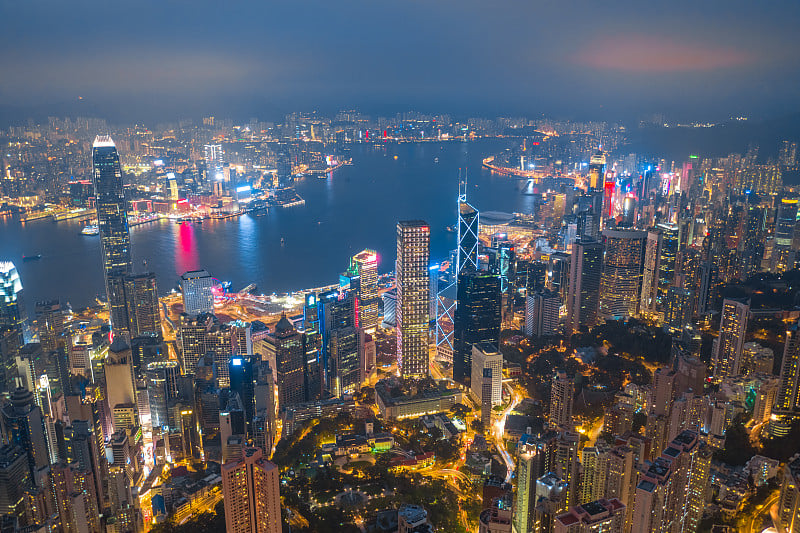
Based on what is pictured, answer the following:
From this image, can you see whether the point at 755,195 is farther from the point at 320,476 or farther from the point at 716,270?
the point at 320,476

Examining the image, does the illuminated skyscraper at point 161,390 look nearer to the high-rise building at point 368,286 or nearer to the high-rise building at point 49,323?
the high-rise building at point 49,323

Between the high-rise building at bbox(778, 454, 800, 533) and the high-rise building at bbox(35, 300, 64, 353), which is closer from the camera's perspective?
the high-rise building at bbox(778, 454, 800, 533)

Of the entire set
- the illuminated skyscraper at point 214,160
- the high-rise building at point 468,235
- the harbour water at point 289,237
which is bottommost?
the harbour water at point 289,237

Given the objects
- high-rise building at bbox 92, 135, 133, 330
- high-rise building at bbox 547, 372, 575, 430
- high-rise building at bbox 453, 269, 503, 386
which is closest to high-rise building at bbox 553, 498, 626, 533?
high-rise building at bbox 547, 372, 575, 430

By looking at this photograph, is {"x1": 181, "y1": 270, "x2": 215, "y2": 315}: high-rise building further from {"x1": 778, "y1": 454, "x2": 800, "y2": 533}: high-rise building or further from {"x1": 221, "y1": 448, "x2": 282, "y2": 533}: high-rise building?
{"x1": 778, "y1": 454, "x2": 800, "y2": 533}: high-rise building

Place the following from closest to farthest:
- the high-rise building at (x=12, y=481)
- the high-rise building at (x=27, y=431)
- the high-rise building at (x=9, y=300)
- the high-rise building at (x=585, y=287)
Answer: the high-rise building at (x=12, y=481), the high-rise building at (x=27, y=431), the high-rise building at (x=9, y=300), the high-rise building at (x=585, y=287)

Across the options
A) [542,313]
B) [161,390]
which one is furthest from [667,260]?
[161,390]

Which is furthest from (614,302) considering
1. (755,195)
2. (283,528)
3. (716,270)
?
(283,528)

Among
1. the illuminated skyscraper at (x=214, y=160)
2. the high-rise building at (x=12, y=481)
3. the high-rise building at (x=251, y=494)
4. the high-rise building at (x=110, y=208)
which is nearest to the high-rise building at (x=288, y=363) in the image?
the high-rise building at (x=251, y=494)
